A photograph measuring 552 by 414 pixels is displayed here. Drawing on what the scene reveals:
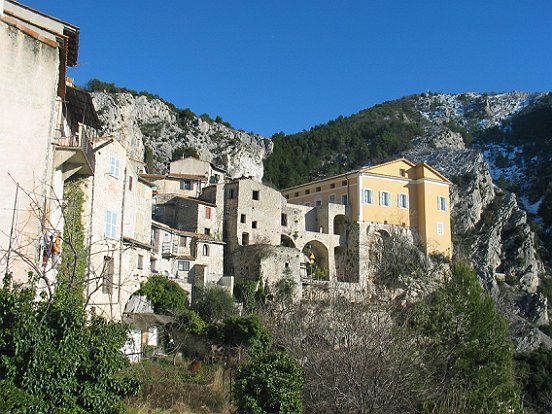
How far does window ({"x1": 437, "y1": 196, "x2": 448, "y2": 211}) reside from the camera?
63031 mm

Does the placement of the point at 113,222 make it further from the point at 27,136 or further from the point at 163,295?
the point at 27,136

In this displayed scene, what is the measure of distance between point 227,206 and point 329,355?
3567 centimetres

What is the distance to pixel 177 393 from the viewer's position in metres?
19.8

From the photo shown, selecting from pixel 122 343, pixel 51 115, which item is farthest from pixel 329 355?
pixel 51 115

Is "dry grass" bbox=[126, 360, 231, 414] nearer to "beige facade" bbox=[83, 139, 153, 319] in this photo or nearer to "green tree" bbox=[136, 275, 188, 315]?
"beige facade" bbox=[83, 139, 153, 319]

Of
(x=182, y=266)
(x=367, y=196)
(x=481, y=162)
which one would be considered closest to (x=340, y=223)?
(x=367, y=196)

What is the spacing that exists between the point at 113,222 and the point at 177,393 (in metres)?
14.0

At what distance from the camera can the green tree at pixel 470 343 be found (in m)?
22.2

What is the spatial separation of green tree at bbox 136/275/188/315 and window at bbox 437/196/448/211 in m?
32.4

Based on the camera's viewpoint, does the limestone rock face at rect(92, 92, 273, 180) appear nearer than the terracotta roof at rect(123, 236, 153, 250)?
No

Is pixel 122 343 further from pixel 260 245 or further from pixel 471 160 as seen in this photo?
pixel 471 160

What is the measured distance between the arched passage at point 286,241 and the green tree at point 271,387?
3885 centimetres

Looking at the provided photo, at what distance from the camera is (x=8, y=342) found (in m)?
10.2

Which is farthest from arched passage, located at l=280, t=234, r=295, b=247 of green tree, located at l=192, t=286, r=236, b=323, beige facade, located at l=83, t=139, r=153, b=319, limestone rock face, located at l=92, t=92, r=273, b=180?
limestone rock face, located at l=92, t=92, r=273, b=180
